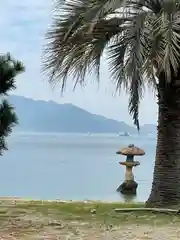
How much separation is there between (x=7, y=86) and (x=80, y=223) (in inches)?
92.3

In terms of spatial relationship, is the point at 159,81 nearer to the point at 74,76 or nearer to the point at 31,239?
the point at 74,76

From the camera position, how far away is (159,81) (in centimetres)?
1061

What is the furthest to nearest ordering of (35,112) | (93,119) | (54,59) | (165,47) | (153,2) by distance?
(93,119) < (35,112) < (54,59) < (153,2) < (165,47)

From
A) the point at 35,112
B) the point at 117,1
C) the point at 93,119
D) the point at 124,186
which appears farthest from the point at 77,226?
the point at 93,119

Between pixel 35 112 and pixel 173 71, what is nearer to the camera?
pixel 173 71

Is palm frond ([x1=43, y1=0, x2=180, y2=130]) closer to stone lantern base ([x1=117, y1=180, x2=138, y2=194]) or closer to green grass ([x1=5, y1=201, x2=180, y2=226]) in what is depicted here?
green grass ([x1=5, y1=201, x2=180, y2=226])

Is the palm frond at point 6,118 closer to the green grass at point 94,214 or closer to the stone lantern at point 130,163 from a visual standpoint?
the green grass at point 94,214

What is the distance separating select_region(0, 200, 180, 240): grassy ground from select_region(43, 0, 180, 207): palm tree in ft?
4.00

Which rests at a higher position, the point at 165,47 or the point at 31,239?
the point at 165,47

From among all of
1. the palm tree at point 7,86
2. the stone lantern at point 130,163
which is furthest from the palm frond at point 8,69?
the stone lantern at point 130,163

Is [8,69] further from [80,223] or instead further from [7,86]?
[80,223]

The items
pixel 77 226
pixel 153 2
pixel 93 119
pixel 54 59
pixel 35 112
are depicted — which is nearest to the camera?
pixel 77 226

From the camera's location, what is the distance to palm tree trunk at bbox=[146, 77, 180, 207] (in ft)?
34.4

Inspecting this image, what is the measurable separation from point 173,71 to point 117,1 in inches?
65.7
